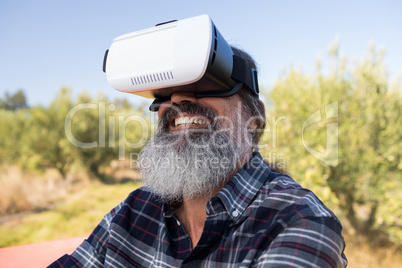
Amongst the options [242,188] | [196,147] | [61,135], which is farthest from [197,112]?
[61,135]

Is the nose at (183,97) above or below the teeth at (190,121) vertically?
above

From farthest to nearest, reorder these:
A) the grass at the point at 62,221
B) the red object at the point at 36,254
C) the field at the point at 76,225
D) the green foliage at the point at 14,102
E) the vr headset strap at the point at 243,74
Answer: the green foliage at the point at 14,102
the grass at the point at 62,221
the field at the point at 76,225
the red object at the point at 36,254
the vr headset strap at the point at 243,74

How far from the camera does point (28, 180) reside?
876 centimetres

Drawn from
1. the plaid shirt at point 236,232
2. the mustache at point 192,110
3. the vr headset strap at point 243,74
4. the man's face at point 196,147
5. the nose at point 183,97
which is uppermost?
the vr headset strap at point 243,74

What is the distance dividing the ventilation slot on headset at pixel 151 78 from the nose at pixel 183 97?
247 millimetres

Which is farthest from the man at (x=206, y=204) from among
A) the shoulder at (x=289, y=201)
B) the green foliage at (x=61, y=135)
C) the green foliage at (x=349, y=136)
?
the green foliage at (x=61, y=135)

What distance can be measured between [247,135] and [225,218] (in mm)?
539

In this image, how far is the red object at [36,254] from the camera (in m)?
1.58

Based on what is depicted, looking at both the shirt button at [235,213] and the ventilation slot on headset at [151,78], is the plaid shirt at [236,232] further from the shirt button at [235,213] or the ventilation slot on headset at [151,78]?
the ventilation slot on headset at [151,78]

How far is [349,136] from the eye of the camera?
Result: 176 inches

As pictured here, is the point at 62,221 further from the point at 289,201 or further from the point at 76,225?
the point at 289,201

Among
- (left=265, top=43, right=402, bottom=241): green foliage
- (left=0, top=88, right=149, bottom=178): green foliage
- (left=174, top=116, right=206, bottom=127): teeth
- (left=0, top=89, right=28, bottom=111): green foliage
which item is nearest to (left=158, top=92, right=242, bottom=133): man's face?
(left=174, top=116, right=206, bottom=127): teeth

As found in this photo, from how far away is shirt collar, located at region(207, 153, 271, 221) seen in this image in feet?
4.00

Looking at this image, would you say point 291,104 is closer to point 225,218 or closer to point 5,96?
point 225,218
